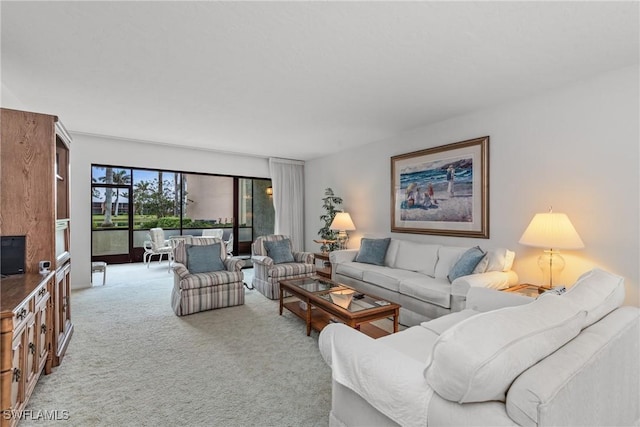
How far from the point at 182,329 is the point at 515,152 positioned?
13.4 feet

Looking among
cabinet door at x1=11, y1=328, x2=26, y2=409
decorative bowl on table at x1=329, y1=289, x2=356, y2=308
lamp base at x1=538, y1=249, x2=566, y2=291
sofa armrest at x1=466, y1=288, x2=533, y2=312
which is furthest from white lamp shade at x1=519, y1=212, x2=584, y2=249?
cabinet door at x1=11, y1=328, x2=26, y2=409

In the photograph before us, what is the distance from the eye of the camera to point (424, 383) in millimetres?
1129

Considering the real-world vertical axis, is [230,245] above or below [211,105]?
below

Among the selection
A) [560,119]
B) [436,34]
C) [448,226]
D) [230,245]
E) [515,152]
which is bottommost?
[230,245]

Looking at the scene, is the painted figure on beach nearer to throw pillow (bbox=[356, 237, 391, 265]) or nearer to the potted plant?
throw pillow (bbox=[356, 237, 391, 265])

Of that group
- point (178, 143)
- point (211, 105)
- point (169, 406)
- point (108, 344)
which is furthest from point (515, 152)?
point (178, 143)

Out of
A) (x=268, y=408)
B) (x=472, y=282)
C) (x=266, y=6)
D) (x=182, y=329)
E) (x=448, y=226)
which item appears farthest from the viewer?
(x=448, y=226)

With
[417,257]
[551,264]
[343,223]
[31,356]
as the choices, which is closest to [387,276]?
[417,257]

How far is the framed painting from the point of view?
12.1 ft

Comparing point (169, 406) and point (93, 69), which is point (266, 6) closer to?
point (93, 69)

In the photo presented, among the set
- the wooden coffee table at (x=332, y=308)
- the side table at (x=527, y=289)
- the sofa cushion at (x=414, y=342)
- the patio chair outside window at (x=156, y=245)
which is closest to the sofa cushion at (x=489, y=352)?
the sofa cushion at (x=414, y=342)

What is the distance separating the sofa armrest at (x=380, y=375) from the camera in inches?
44.4

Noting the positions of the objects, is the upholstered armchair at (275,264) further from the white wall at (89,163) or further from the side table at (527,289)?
the side table at (527,289)

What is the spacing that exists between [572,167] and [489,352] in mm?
2847
